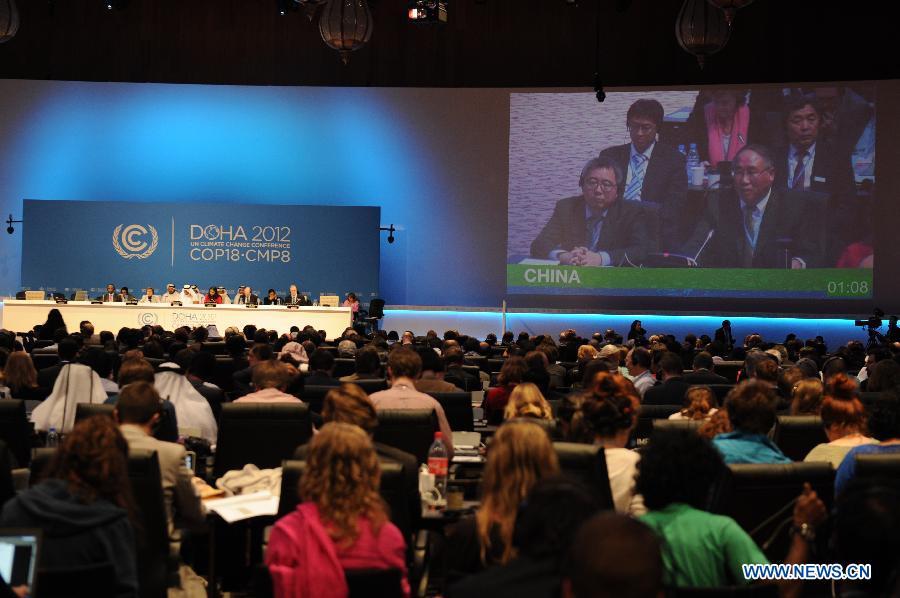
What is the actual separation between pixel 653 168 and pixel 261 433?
14.4 meters

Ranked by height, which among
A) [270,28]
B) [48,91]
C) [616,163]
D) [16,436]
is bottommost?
[16,436]

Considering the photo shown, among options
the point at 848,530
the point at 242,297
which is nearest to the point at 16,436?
the point at 848,530

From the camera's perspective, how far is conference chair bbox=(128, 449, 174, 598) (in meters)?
3.77

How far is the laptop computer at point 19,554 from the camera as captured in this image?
9.06 feet

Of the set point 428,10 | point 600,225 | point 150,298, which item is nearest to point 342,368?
point 428,10

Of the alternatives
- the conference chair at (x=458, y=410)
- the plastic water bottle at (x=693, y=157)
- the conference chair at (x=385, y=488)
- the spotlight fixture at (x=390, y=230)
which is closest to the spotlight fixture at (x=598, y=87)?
the plastic water bottle at (x=693, y=157)

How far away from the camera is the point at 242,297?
1884 cm

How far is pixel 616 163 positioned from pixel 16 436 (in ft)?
48.7

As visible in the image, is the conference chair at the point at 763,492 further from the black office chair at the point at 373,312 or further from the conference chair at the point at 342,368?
the black office chair at the point at 373,312

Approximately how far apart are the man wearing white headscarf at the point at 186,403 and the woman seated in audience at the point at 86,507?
9.84 feet

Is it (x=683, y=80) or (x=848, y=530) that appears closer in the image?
(x=848, y=530)

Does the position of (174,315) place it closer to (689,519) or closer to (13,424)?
(13,424)

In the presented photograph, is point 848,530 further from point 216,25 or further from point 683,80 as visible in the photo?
point 216,25

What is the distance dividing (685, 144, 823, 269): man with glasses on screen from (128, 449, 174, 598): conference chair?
52.8 ft
